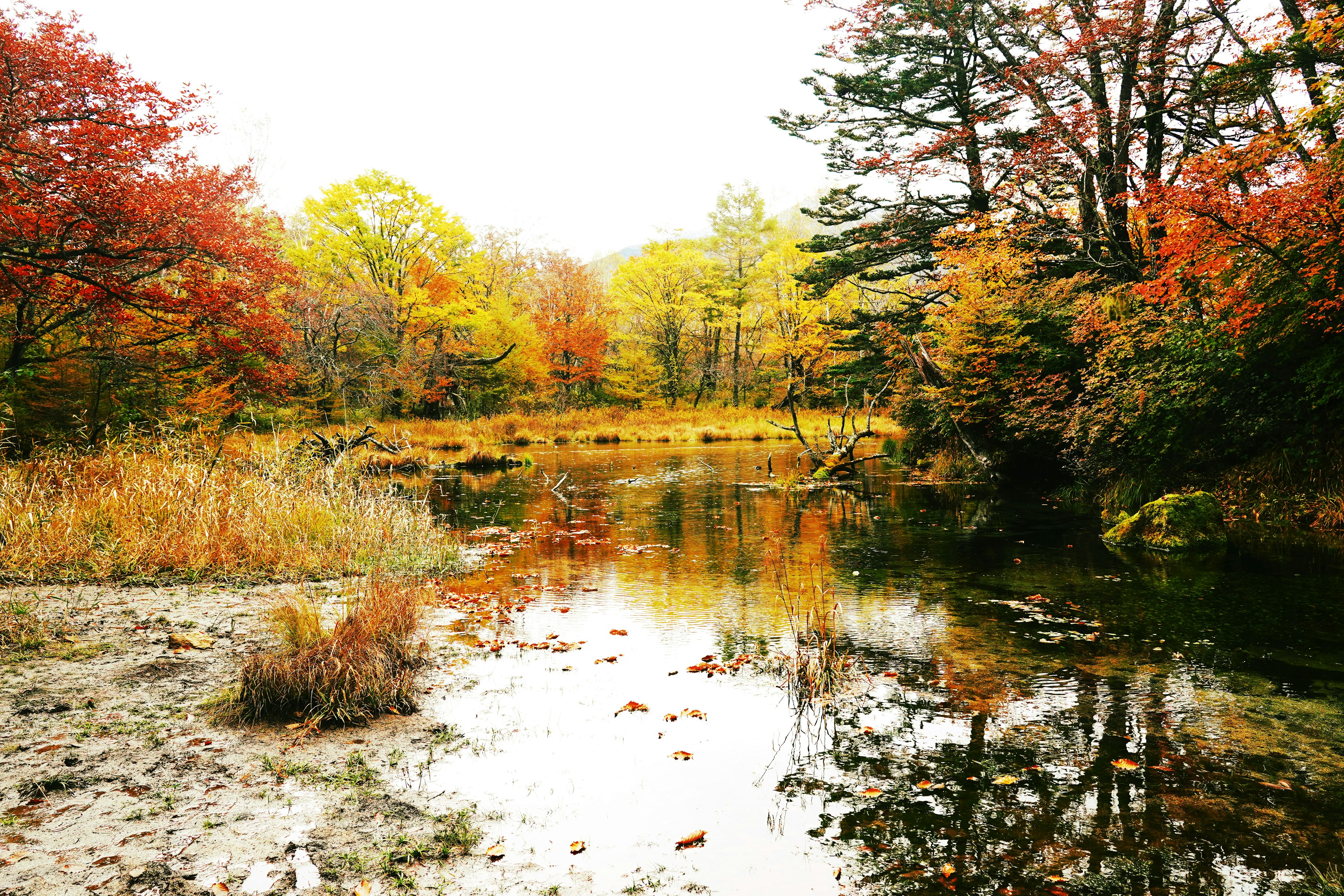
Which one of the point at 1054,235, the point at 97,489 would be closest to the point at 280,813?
the point at 97,489

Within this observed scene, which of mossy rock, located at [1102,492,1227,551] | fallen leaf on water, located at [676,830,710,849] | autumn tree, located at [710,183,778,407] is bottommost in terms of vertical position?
fallen leaf on water, located at [676,830,710,849]

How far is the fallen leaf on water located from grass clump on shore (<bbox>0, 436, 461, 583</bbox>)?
5397 millimetres

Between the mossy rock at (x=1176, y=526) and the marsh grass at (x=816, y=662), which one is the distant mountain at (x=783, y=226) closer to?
the mossy rock at (x=1176, y=526)

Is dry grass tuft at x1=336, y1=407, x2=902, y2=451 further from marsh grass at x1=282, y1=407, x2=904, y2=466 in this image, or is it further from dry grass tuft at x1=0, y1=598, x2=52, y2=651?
dry grass tuft at x1=0, y1=598, x2=52, y2=651

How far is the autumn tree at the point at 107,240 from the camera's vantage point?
903 centimetres

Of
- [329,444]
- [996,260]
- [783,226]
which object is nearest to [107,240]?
[329,444]

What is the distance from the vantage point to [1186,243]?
9688 mm

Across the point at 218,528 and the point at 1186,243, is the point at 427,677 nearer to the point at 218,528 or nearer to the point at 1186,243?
the point at 218,528

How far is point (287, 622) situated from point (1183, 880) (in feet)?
17.0

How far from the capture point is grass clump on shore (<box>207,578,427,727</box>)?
14.9 feet

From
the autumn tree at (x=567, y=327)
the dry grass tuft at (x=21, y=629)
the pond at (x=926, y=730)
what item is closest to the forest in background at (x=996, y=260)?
the pond at (x=926, y=730)

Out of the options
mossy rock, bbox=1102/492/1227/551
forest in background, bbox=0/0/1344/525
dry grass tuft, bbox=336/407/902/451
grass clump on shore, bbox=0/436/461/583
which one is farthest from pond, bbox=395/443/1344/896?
dry grass tuft, bbox=336/407/902/451

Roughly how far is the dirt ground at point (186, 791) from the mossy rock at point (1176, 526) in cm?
963

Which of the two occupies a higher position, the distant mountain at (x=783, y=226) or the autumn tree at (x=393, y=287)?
the distant mountain at (x=783, y=226)
